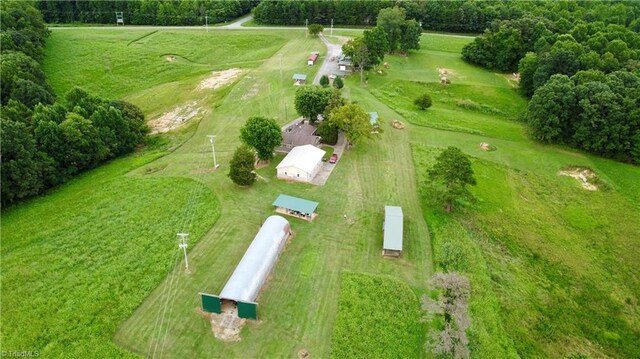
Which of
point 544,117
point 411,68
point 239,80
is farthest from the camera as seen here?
point 411,68

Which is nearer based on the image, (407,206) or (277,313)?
(277,313)

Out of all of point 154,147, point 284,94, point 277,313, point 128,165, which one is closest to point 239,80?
point 284,94

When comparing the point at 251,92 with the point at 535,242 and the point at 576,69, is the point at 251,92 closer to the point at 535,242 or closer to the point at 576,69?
the point at 535,242

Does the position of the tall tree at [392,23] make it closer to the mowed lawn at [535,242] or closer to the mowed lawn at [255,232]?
the mowed lawn at [535,242]

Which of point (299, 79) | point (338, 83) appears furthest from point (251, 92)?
point (338, 83)

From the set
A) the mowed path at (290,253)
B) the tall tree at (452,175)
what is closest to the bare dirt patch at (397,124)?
the mowed path at (290,253)

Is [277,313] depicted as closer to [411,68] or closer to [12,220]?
[12,220]
